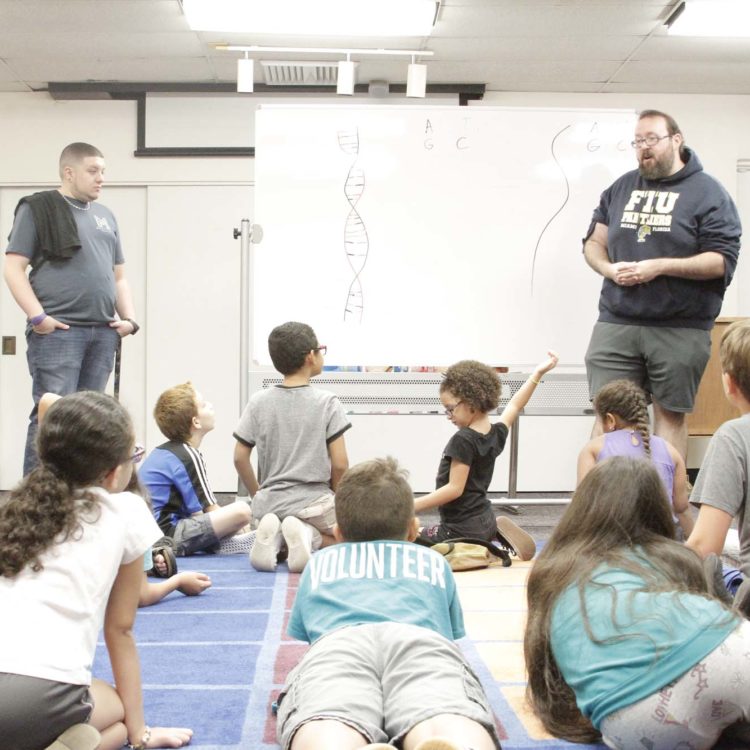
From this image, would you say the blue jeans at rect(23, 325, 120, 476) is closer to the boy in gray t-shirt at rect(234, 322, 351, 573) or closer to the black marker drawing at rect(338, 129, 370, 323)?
the boy in gray t-shirt at rect(234, 322, 351, 573)

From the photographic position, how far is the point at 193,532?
11.3 ft

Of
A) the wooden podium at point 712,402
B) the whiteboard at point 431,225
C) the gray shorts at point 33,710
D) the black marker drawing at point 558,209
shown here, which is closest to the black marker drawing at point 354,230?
the whiteboard at point 431,225

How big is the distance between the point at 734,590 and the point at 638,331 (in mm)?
1633

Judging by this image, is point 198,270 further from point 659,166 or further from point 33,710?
point 33,710

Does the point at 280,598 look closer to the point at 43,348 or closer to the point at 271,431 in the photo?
the point at 271,431

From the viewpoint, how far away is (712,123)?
5.64 meters

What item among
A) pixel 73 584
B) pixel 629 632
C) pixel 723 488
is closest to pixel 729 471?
pixel 723 488

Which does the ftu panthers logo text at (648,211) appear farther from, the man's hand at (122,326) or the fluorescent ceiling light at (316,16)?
the man's hand at (122,326)

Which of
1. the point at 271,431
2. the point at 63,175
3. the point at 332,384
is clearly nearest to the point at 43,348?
the point at 63,175

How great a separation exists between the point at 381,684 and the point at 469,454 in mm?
1797

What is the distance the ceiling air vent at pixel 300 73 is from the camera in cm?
511

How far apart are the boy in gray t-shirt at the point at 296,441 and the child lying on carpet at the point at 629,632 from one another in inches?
66.6

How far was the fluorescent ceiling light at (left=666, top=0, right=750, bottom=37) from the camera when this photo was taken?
430 centimetres

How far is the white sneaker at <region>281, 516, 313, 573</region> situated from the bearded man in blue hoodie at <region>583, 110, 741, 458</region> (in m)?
1.11
